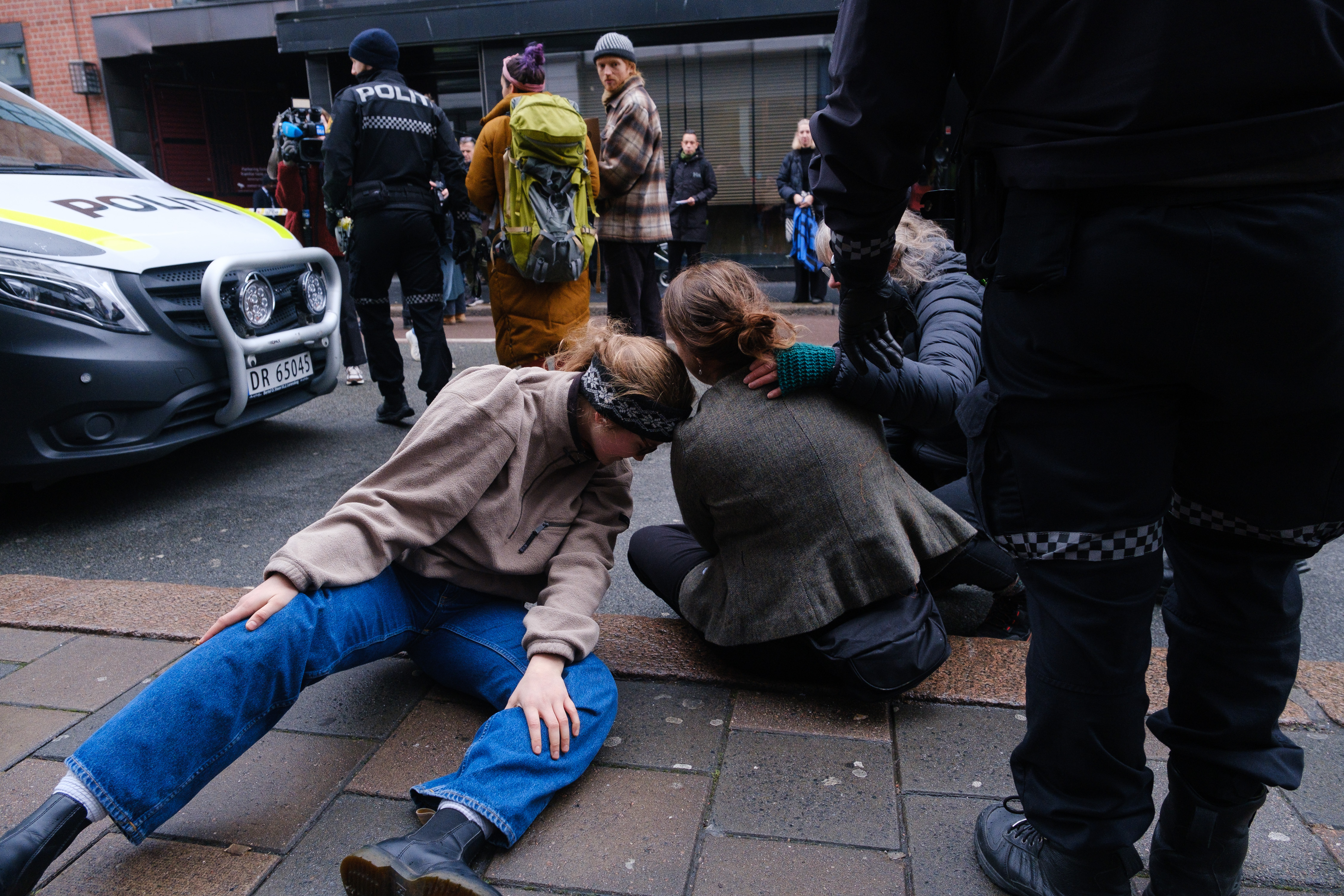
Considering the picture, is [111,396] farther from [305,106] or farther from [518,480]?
[305,106]

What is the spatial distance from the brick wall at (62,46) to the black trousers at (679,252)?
9933 millimetres

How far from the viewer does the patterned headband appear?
6.82ft

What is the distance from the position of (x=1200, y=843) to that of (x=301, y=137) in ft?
21.2

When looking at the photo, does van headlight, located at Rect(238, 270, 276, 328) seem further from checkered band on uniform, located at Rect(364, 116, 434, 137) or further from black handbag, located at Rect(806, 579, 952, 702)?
black handbag, located at Rect(806, 579, 952, 702)

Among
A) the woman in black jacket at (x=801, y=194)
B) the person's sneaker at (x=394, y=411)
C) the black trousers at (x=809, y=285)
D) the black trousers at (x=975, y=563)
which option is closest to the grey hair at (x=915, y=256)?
the black trousers at (x=975, y=563)

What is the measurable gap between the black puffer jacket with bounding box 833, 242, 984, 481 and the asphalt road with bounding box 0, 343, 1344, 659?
47cm

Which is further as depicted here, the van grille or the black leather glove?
the van grille

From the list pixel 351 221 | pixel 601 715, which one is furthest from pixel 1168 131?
pixel 351 221

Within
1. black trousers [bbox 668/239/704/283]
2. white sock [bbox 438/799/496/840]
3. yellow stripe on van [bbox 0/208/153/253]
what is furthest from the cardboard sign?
white sock [bbox 438/799/496/840]

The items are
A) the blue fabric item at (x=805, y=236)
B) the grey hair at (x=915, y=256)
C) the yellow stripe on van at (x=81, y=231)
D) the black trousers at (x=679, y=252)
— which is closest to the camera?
the grey hair at (x=915, y=256)

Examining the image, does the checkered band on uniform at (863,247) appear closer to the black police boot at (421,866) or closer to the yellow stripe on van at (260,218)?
the black police boot at (421,866)

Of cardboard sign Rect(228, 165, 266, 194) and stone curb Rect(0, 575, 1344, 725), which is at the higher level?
cardboard sign Rect(228, 165, 266, 194)

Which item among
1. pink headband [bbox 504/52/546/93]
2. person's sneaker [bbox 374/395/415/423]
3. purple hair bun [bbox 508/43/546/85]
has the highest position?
purple hair bun [bbox 508/43/546/85]

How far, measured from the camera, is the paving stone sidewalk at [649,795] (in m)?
1.72
